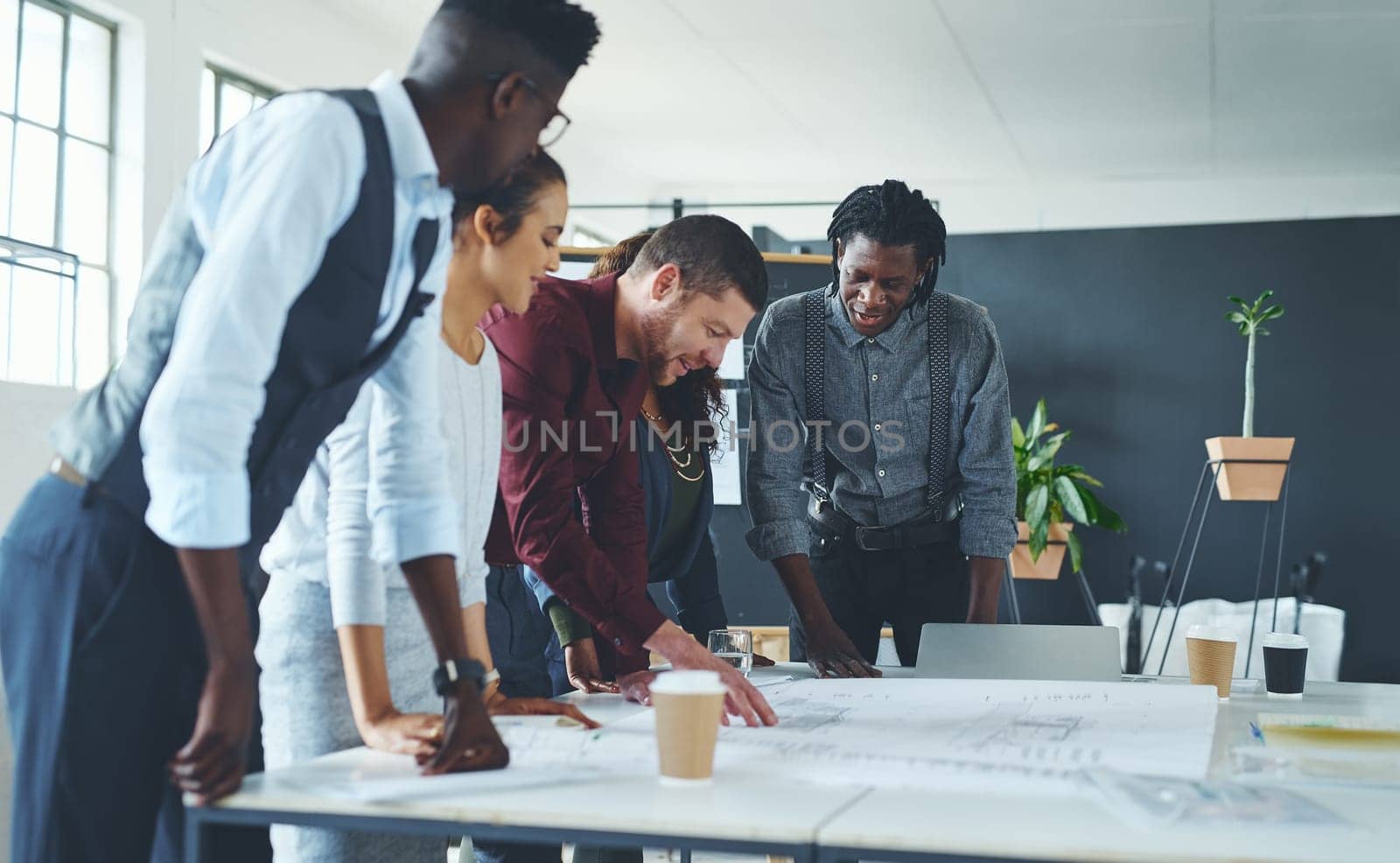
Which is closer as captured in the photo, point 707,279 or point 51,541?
point 51,541

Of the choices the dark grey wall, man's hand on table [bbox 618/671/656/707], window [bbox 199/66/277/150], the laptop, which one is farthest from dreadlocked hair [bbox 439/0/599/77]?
the dark grey wall

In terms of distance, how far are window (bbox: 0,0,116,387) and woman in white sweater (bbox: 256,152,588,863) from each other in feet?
10.0

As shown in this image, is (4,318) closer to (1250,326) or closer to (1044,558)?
(1044,558)

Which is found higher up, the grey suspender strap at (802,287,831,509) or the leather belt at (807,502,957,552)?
the grey suspender strap at (802,287,831,509)

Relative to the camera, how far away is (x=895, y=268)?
2.29 meters

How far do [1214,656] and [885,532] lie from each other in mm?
721

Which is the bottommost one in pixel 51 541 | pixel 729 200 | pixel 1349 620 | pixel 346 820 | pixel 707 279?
pixel 1349 620

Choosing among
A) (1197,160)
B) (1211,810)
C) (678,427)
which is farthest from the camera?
(1197,160)

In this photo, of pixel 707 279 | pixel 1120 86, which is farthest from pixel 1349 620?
pixel 707 279

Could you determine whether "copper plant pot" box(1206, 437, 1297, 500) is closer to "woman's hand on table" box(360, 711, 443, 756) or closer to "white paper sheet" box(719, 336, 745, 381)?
"white paper sheet" box(719, 336, 745, 381)

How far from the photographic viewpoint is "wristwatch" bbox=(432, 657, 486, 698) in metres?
1.16

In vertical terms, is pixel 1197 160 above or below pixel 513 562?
above

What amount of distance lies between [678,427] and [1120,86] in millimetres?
4740

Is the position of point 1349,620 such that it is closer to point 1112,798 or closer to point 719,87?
point 719,87
